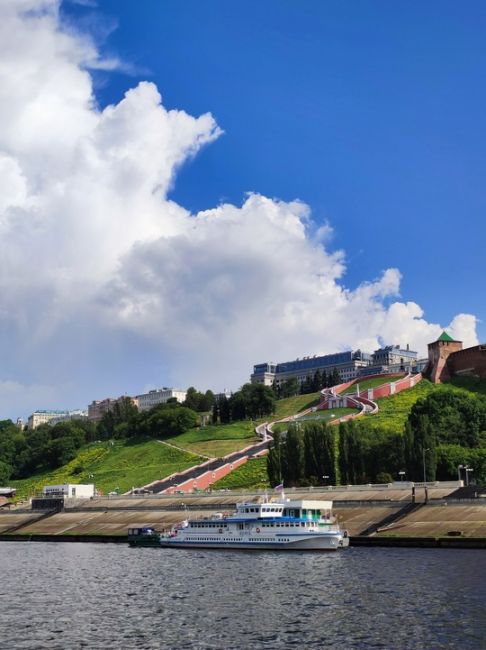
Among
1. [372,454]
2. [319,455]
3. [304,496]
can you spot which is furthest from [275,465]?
[372,454]

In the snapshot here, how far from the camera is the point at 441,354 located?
19162cm

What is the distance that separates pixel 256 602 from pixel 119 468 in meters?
131

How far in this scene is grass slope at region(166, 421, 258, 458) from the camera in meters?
174

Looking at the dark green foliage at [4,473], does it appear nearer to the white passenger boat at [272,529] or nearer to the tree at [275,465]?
the tree at [275,465]

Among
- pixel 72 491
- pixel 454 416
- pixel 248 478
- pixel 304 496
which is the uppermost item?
pixel 454 416

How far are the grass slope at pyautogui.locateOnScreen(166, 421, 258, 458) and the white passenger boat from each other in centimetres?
7492

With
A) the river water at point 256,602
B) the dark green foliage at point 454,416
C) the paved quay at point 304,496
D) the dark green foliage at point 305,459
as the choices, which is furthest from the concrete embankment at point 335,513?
the dark green foliage at point 454,416

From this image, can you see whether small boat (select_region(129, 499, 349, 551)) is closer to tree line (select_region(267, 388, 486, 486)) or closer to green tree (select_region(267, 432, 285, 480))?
tree line (select_region(267, 388, 486, 486))

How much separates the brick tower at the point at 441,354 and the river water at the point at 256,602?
395ft

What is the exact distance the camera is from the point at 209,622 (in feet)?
145

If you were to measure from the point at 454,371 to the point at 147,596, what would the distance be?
150 metres

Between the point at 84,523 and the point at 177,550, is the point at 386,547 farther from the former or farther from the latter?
the point at 84,523

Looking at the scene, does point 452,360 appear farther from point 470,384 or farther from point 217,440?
point 217,440

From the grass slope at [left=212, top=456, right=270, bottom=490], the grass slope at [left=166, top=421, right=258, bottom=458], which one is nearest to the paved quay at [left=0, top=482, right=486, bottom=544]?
the grass slope at [left=212, top=456, right=270, bottom=490]
